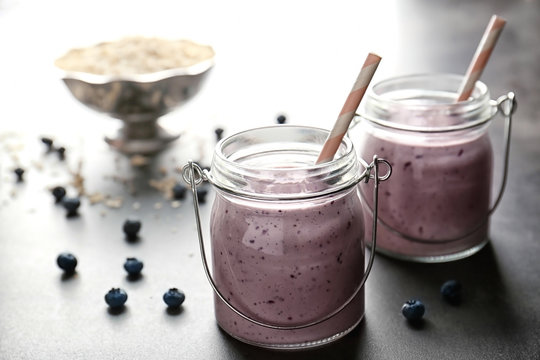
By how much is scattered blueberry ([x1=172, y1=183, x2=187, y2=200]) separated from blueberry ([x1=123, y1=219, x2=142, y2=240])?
0.45ft

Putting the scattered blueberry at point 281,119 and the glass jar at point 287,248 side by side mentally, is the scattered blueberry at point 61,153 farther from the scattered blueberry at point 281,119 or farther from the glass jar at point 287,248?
the glass jar at point 287,248

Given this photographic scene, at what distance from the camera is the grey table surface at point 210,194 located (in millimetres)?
994

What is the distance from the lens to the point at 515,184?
1.33m

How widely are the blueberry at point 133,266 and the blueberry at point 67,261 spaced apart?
0.25 feet

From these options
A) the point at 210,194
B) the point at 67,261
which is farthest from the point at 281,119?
the point at 67,261

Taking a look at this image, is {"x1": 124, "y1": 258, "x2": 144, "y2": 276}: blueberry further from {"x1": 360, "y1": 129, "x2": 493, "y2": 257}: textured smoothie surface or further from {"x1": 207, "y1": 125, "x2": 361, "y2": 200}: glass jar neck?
{"x1": 360, "y1": 129, "x2": 493, "y2": 257}: textured smoothie surface

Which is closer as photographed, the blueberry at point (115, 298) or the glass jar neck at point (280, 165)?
the glass jar neck at point (280, 165)

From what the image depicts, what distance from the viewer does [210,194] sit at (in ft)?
4.54

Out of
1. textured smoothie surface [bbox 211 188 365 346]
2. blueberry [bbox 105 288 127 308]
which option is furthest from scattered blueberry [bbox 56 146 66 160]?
textured smoothie surface [bbox 211 188 365 346]

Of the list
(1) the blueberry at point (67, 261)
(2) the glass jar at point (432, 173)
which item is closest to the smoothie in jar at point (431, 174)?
(2) the glass jar at point (432, 173)

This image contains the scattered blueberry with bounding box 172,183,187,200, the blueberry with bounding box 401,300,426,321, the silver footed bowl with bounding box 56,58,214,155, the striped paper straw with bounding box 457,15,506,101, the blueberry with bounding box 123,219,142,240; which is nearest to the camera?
the blueberry with bounding box 401,300,426,321

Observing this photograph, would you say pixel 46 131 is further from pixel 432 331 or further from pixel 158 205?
pixel 432 331

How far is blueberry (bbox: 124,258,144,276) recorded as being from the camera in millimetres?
1121

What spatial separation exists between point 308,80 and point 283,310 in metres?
0.97
